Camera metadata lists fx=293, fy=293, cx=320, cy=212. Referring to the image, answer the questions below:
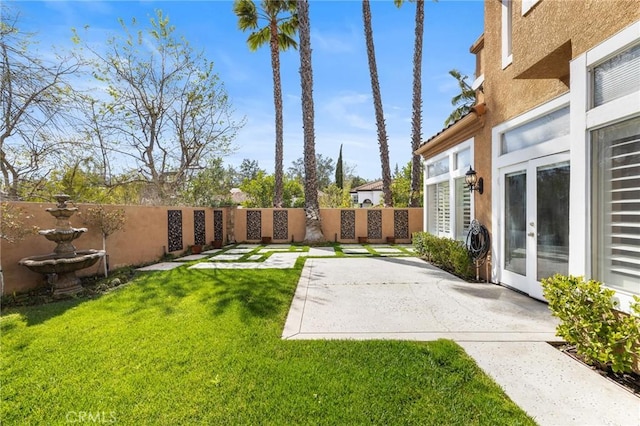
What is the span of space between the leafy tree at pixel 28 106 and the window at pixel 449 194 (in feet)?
33.9

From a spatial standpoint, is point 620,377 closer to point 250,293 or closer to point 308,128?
point 250,293

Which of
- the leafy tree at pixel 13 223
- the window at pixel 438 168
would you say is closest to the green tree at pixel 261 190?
the window at pixel 438 168

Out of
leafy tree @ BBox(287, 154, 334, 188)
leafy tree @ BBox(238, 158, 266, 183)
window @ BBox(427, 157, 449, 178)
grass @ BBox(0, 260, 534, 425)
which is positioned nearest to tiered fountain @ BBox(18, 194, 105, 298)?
grass @ BBox(0, 260, 534, 425)

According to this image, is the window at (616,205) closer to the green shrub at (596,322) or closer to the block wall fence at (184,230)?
the green shrub at (596,322)

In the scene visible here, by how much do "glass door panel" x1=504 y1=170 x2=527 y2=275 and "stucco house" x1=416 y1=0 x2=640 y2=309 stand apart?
0.02 metres

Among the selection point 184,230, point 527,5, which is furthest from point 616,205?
point 184,230

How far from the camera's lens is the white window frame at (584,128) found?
11.0ft

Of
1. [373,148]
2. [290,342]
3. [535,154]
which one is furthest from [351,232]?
[290,342]

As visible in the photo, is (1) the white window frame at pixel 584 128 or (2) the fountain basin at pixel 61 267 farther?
(2) the fountain basin at pixel 61 267

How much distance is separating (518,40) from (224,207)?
13.6m

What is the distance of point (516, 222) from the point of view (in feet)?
20.2

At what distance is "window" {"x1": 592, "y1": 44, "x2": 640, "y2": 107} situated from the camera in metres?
3.13

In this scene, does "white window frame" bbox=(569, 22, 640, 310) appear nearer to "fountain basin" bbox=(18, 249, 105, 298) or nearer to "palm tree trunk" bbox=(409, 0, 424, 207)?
"fountain basin" bbox=(18, 249, 105, 298)

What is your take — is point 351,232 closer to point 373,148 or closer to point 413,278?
point 373,148
